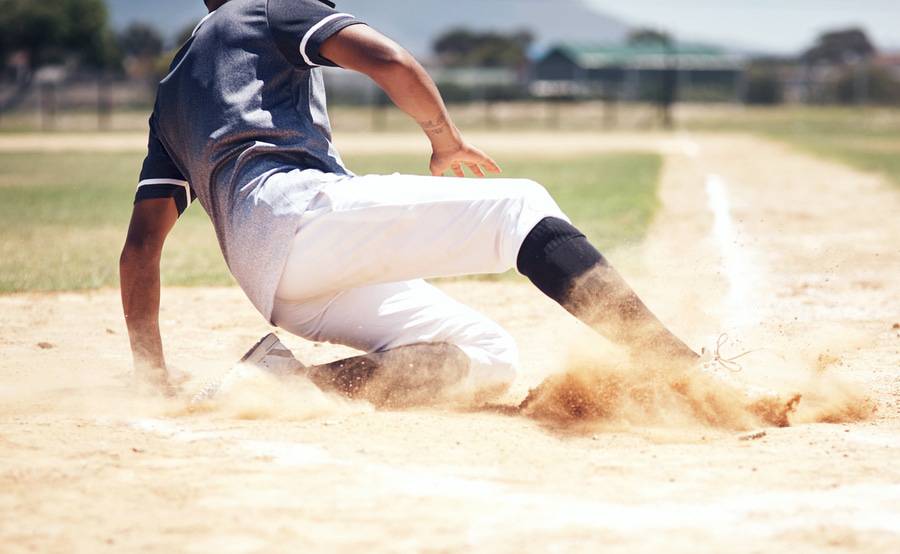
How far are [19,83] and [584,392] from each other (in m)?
47.8

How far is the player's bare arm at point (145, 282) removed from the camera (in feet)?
12.8

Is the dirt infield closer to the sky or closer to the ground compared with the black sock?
closer to the ground

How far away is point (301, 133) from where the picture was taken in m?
3.33

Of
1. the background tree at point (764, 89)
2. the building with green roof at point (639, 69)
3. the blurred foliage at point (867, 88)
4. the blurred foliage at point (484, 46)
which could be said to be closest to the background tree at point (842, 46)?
the blurred foliage at point (484, 46)

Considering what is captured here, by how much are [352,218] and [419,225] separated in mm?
193

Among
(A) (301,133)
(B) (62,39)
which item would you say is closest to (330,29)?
(A) (301,133)

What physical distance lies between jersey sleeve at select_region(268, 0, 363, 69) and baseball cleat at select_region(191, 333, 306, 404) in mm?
1003

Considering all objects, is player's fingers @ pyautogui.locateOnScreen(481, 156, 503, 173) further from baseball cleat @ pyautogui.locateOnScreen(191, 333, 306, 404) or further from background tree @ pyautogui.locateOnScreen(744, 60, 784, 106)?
background tree @ pyautogui.locateOnScreen(744, 60, 784, 106)

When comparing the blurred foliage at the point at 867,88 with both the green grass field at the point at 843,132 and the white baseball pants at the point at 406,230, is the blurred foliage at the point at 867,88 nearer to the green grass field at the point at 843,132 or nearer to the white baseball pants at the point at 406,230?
the green grass field at the point at 843,132

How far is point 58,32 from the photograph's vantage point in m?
67.2

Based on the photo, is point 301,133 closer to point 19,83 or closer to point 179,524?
point 179,524

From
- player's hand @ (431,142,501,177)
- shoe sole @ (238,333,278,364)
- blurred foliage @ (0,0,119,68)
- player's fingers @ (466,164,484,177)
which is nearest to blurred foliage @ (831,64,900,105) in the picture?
blurred foliage @ (0,0,119,68)

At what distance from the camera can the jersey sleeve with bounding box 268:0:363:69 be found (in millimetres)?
3152

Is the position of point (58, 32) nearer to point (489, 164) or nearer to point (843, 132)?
point (843, 132)
